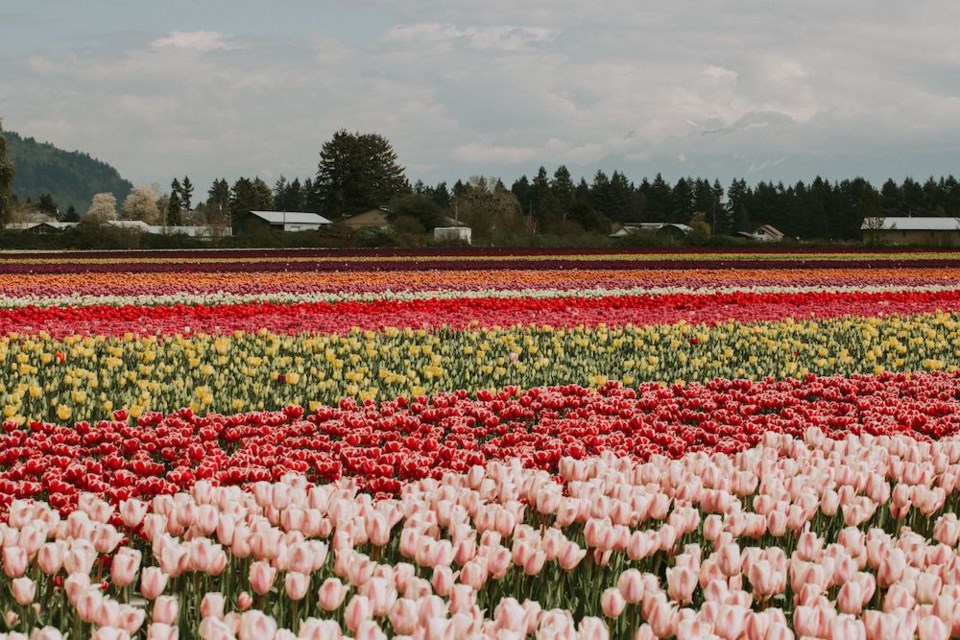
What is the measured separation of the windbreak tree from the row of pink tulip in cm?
10112

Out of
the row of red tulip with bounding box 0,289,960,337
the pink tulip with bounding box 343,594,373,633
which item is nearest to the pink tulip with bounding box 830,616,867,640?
the pink tulip with bounding box 343,594,373,633

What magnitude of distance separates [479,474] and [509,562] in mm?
885

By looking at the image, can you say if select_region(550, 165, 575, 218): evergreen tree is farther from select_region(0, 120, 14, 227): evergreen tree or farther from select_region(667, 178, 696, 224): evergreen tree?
select_region(0, 120, 14, 227): evergreen tree

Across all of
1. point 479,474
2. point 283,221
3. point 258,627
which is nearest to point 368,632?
point 258,627

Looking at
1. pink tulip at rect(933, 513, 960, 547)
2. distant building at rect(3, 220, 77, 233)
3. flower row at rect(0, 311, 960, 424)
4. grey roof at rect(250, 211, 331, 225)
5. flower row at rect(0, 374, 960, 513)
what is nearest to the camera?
pink tulip at rect(933, 513, 960, 547)

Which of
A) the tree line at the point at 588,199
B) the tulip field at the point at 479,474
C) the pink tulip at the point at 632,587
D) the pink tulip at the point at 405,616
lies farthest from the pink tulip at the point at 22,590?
the tree line at the point at 588,199

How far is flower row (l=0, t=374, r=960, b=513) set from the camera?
16.9 ft

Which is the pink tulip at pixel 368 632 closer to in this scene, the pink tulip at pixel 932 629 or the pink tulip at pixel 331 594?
the pink tulip at pixel 331 594

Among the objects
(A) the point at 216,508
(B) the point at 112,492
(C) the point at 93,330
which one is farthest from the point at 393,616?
(C) the point at 93,330

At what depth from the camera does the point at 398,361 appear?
957 centimetres

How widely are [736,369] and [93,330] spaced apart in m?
6.91

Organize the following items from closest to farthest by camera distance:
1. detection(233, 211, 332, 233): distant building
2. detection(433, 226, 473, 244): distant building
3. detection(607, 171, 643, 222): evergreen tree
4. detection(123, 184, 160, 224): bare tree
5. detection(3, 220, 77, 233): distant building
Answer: detection(433, 226, 473, 244): distant building < detection(3, 220, 77, 233): distant building < detection(233, 211, 332, 233): distant building < detection(607, 171, 643, 222): evergreen tree < detection(123, 184, 160, 224): bare tree

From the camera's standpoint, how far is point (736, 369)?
960cm

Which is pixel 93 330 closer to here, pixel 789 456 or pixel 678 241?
pixel 789 456
